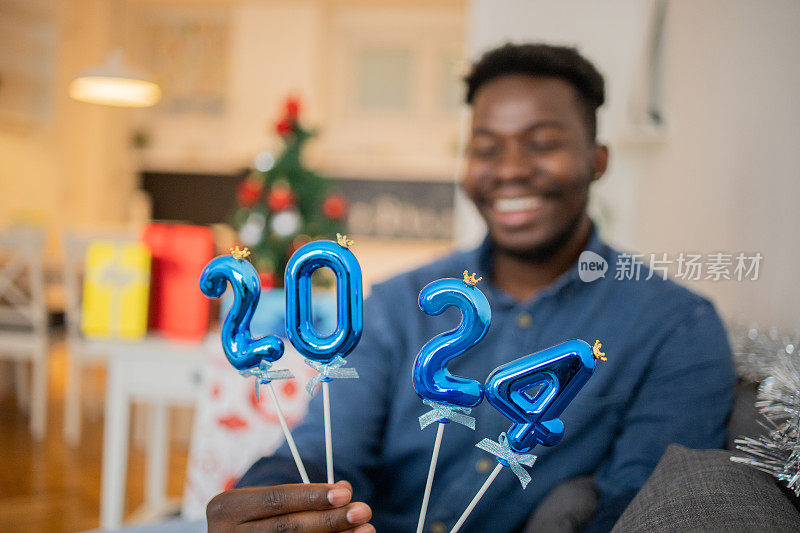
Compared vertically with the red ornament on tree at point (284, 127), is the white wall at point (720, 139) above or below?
below

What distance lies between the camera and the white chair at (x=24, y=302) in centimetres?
272

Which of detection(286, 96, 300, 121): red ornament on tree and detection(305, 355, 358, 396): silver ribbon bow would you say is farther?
detection(286, 96, 300, 121): red ornament on tree

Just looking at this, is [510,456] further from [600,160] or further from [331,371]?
[600,160]

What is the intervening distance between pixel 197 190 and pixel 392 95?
168 centimetres

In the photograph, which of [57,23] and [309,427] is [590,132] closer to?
[309,427]

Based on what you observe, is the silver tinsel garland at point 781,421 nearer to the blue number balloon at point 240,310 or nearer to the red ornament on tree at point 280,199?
the blue number balloon at point 240,310

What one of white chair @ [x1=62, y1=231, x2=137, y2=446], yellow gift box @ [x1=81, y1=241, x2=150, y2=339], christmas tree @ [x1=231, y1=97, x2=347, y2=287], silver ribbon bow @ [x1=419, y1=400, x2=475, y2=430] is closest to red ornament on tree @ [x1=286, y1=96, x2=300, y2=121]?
christmas tree @ [x1=231, y1=97, x2=347, y2=287]

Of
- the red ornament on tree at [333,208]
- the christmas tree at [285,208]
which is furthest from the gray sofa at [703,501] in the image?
the red ornament on tree at [333,208]

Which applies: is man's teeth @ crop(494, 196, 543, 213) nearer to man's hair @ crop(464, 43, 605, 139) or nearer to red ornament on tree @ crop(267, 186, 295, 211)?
man's hair @ crop(464, 43, 605, 139)

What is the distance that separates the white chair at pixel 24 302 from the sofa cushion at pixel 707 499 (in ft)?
9.03

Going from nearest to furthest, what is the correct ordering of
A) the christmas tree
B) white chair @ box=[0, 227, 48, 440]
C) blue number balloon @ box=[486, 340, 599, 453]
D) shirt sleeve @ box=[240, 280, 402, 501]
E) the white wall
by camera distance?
1. blue number balloon @ box=[486, 340, 599, 453]
2. the white wall
3. shirt sleeve @ box=[240, 280, 402, 501]
4. the christmas tree
5. white chair @ box=[0, 227, 48, 440]

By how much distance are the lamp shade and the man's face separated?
2.44 meters

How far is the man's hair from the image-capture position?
0.56m

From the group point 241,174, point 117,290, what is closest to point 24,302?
point 117,290
